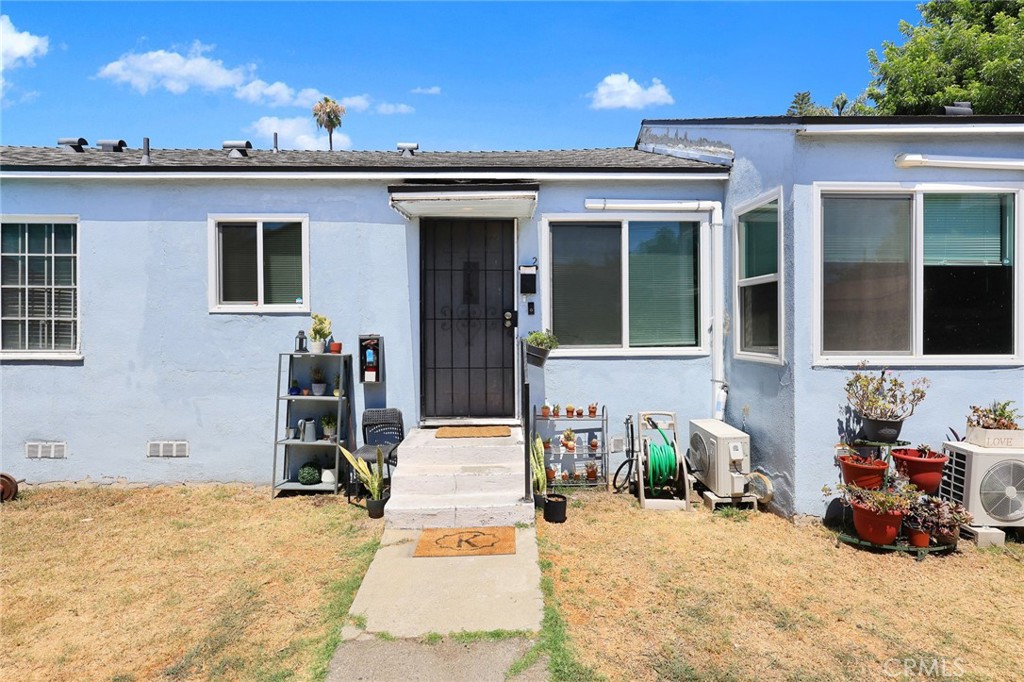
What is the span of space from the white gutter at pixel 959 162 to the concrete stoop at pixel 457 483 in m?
4.30

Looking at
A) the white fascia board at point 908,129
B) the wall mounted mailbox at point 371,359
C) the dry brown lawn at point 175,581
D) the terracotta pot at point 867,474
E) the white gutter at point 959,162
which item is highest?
the white fascia board at point 908,129

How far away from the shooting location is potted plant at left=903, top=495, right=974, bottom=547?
4168 mm

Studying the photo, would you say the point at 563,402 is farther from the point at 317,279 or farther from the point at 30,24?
the point at 30,24

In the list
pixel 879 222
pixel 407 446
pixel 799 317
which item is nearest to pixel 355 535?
pixel 407 446

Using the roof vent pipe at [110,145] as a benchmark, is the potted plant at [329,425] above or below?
below

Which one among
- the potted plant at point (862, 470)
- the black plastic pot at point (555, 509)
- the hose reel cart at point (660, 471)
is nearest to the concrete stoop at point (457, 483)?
the black plastic pot at point (555, 509)

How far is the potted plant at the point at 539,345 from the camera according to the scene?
5.57 m

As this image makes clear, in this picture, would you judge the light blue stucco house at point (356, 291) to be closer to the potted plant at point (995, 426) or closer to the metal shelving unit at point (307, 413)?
the metal shelving unit at point (307, 413)

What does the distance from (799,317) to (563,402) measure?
98.0 inches

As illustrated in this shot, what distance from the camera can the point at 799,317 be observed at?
4.76 m

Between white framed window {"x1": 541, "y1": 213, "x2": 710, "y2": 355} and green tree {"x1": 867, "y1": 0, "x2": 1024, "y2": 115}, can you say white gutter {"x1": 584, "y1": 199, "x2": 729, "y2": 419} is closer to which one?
white framed window {"x1": 541, "y1": 213, "x2": 710, "y2": 355}

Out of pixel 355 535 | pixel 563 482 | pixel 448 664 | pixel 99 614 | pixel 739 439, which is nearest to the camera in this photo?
pixel 448 664

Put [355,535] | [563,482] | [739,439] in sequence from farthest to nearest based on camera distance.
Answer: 1. [563,482]
2. [739,439]
3. [355,535]

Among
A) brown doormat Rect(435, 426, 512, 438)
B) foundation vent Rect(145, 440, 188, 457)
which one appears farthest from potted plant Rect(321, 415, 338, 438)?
foundation vent Rect(145, 440, 188, 457)
